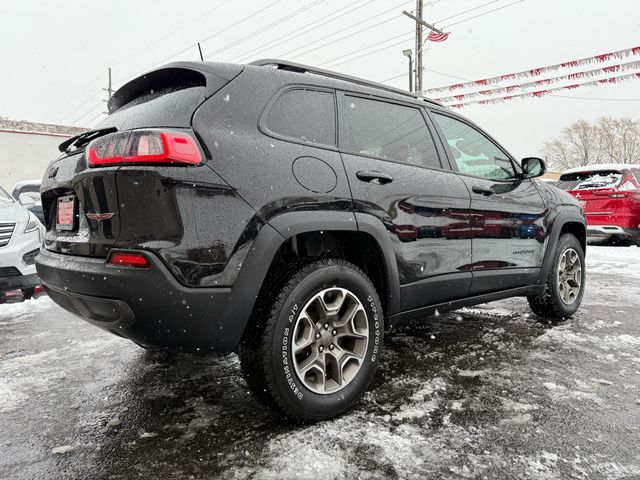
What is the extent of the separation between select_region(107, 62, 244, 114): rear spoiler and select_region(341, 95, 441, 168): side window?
0.70 m

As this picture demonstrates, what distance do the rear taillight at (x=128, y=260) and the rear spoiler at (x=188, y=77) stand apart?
0.78 metres

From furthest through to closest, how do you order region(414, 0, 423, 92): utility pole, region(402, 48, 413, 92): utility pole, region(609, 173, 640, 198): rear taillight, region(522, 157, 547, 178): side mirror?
region(402, 48, 413, 92): utility pole
region(414, 0, 423, 92): utility pole
region(609, 173, 640, 198): rear taillight
region(522, 157, 547, 178): side mirror

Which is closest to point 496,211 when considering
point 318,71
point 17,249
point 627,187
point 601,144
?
point 318,71

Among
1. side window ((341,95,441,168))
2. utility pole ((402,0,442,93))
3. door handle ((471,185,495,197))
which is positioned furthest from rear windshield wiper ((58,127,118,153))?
utility pole ((402,0,442,93))

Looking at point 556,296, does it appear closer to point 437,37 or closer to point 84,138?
point 84,138

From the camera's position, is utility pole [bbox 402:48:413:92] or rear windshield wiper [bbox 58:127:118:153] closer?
rear windshield wiper [bbox 58:127:118:153]

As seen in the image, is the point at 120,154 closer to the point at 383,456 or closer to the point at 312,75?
the point at 312,75

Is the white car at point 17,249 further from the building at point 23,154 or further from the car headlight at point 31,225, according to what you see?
the building at point 23,154

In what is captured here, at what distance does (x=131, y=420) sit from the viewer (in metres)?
2.22

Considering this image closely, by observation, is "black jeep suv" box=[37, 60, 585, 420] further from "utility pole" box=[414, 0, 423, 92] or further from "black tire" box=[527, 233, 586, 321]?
"utility pole" box=[414, 0, 423, 92]

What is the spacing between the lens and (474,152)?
136 inches

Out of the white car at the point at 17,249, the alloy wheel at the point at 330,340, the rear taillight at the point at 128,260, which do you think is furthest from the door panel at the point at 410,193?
the white car at the point at 17,249

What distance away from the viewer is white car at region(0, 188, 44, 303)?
4.74 metres

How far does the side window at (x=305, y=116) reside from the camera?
222 centimetres
